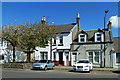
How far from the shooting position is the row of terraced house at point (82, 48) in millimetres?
25234

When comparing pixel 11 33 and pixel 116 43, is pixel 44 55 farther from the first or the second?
pixel 116 43

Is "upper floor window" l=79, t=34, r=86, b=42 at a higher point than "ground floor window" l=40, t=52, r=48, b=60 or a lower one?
higher

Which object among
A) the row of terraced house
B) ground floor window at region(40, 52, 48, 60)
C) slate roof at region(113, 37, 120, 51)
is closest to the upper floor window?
the row of terraced house

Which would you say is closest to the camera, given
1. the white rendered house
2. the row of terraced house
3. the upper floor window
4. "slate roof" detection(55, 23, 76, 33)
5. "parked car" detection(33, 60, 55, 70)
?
"parked car" detection(33, 60, 55, 70)

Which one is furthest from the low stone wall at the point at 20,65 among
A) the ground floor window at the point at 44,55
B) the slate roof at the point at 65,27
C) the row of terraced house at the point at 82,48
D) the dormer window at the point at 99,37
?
the dormer window at the point at 99,37

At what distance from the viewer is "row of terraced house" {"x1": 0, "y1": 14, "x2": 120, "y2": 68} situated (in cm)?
2523

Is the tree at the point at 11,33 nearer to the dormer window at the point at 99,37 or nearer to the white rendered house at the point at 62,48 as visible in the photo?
the white rendered house at the point at 62,48

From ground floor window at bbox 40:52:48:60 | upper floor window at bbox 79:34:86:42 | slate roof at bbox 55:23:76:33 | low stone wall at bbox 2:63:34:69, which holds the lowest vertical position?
low stone wall at bbox 2:63:34:69

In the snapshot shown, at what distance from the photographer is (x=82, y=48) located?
89.2 ft

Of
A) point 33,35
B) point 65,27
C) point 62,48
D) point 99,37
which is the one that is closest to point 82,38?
point 99,37

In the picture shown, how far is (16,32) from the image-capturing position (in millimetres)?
23531

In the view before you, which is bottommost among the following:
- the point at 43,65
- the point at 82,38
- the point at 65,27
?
the point at 43,65

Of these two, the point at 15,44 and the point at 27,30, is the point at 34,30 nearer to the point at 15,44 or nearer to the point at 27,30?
the point at 27,30

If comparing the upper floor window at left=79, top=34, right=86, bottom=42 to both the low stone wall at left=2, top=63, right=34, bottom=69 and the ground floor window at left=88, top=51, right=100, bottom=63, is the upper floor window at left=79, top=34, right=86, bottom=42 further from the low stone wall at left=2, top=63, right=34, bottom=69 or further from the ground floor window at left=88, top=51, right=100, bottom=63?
the low stone wall at left=2, top=63, right=34, bottom=69
